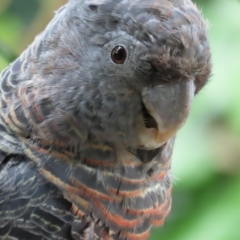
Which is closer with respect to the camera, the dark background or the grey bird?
the grey bird

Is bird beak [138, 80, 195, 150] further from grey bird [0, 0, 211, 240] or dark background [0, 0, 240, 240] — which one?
dark background [0, 0, 240, 240]

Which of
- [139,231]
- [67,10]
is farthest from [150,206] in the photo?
[67,10]

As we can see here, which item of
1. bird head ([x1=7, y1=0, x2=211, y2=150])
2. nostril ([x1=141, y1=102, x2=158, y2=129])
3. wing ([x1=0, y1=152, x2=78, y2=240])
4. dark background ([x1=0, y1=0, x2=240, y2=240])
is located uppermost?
bird head ([x1=7, y1=0, x2=211, y2=150])

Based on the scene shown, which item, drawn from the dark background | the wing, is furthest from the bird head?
the dark background

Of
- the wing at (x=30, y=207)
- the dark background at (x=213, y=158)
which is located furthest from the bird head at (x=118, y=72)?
the dark background at (x=213, y=158)

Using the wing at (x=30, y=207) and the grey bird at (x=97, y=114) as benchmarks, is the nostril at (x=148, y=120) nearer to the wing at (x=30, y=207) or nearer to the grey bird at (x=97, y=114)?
the grey bird at (x=97, y=114)

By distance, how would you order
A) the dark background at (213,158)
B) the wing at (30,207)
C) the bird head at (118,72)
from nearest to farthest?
1. the bird head at (118,72)
2. the wing at (30,207)
3. the dark background at (213,158)
